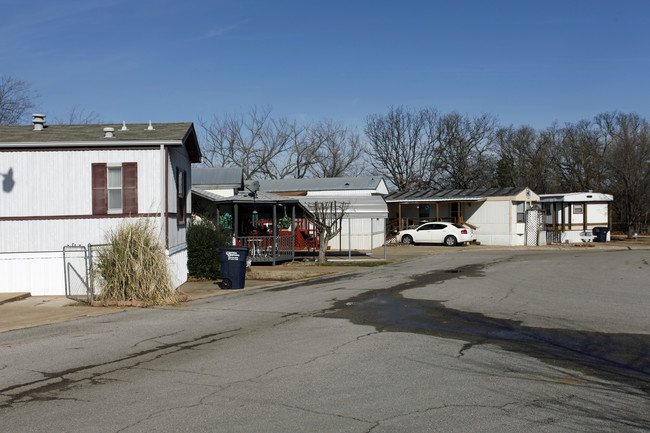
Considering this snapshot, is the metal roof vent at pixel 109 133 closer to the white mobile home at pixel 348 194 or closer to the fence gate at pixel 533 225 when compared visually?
the white mobile home at pixel 348 194

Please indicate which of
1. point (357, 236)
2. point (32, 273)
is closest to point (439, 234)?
point (357, 236)

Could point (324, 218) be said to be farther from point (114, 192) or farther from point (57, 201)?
point (57, 201)

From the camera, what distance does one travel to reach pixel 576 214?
4578 cm

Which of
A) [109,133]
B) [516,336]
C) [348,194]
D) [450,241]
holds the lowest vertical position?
[516,336]

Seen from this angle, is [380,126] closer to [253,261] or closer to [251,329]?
[253,261]

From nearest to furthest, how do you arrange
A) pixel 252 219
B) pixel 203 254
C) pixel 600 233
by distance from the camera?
1. pixel 203 254
2. pixel 252 219
3. pixel 600 233

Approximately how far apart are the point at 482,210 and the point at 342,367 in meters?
32.8

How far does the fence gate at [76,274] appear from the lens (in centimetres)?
1405

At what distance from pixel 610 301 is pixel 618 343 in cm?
481

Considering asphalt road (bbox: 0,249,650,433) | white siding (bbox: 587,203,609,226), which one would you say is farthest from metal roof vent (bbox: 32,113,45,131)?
white siding (bbox: 587,203,609,226)

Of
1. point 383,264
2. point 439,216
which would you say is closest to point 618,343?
point 383,264

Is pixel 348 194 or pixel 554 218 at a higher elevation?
pixel 348 194

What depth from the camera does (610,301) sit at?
43.6 feet

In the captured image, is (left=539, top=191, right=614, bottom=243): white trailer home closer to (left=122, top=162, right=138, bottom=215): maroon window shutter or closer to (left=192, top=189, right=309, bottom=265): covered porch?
(left=192, top=189, right=309, bottom=265): covered porch
